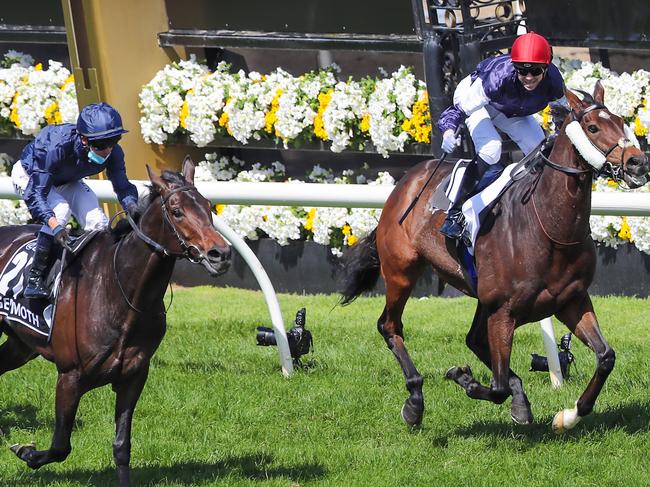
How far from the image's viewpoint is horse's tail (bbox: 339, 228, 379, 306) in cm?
810

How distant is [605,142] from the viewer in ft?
20.1

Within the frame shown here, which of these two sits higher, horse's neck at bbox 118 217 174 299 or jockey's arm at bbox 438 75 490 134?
jockey's arm at bbox 438 75 490 134

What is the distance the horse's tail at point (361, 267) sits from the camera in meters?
8.10

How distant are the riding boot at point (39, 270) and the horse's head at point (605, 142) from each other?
101 inches

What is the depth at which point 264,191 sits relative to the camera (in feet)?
26.1

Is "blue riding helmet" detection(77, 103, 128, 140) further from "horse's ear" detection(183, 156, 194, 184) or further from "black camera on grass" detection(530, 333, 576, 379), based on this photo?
"black camera on grass" detection(530, 333, 576, 379)

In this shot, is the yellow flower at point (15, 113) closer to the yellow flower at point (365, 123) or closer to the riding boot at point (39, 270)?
the yellow flower at point (365, 123)

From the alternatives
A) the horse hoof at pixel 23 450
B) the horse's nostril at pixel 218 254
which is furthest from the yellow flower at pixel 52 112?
the horse's nostril at pixel 218 254

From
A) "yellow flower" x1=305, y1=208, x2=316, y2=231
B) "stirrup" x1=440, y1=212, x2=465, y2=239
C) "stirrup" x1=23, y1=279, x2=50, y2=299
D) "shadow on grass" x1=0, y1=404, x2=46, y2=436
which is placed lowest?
"yellow flower" x1=305, y1=208, x2=316, y2=231

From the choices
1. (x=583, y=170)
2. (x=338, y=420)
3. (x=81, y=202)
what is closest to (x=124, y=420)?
(x=81, y=202)

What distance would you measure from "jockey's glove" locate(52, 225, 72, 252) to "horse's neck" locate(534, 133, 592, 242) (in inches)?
91.2

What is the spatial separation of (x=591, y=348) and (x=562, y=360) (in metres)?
1.25

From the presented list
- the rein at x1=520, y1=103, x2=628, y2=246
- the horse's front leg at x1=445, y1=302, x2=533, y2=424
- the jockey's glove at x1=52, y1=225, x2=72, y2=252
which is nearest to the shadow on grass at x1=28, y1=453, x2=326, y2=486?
the horse's front leg at x1=445, y1=302, x2=533, y2=424

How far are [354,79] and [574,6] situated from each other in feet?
7.05
